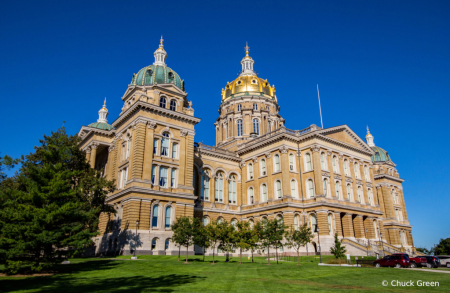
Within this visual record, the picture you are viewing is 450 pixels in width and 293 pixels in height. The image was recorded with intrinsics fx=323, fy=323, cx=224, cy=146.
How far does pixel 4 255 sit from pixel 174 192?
20.7m

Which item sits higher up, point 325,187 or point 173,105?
point 173,105

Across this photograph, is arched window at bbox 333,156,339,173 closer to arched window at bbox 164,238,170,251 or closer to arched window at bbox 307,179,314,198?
arched window at bbox 307,179,314,198

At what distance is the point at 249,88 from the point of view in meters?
69.4

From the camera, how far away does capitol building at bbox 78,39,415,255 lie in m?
36.3

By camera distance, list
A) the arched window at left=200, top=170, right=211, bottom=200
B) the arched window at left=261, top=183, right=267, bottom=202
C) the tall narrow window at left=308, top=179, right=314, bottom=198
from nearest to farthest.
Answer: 1. the tall narrow window at left=308, top=179, right=314, bottom=198
2. the arched window at left=200, top=170, right=211, bottom=200
3. the arched window at left=261, top=183, right=267, bottom=202

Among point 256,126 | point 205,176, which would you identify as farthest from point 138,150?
point 256,126

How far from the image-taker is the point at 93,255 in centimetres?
4059

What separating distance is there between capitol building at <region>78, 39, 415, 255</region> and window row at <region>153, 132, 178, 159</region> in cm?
12

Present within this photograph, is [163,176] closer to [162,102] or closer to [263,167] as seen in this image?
[162,102]

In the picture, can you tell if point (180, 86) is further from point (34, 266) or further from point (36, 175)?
point (34, 266)

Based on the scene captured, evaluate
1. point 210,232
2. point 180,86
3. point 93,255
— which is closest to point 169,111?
point 180,86

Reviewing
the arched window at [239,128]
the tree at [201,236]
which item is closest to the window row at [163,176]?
the tree at [201,236]

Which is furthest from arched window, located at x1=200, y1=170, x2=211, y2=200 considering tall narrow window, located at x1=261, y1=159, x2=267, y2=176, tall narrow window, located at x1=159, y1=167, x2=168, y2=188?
tall narrow window, located at x1=159, y1=167, x2=168, y2=188

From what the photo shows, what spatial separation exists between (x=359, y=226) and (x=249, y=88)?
118ft
